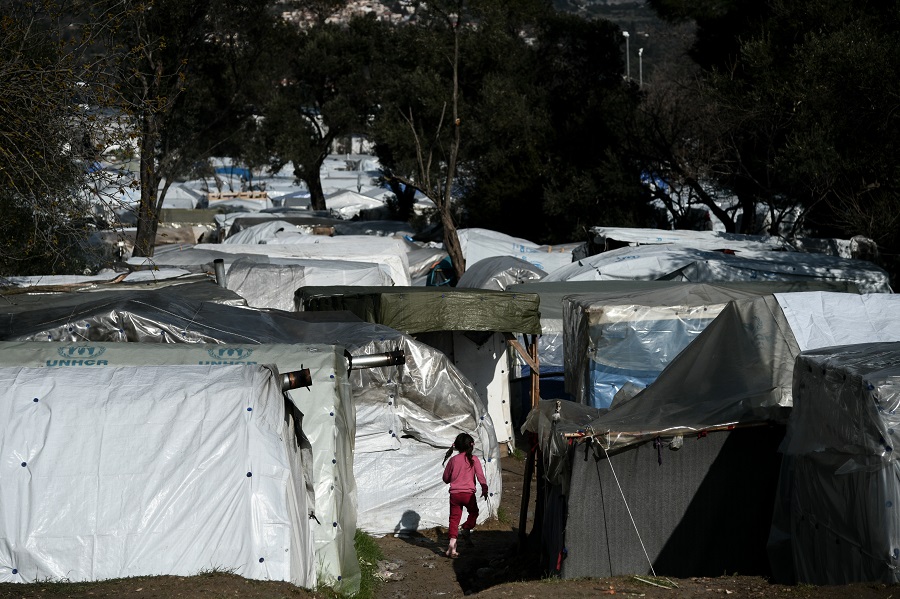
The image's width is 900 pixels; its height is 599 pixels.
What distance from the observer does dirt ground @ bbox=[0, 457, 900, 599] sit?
5.23 m

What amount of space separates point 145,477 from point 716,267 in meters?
12.0

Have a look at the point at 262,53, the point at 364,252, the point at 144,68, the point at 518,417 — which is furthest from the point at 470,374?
the point at 262,53

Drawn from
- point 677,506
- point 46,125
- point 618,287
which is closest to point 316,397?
point 677,506

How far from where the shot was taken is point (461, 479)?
30.4 feet

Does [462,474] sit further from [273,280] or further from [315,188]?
[315,188]

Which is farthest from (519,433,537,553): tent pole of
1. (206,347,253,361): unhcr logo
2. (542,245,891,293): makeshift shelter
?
(542,245,891,293): makeshift shelter

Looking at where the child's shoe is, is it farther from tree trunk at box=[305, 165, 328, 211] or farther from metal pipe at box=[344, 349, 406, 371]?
tree trunk at box=[305, 165, 328, 211]

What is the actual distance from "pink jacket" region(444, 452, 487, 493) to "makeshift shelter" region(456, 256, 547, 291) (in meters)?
8.30

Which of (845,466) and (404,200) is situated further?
(404,200)

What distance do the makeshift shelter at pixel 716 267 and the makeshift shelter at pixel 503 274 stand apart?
36cm

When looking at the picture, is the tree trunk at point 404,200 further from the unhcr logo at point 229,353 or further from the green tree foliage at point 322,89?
the unhcr logo at point 229,353

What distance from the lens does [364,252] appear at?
19.5 m

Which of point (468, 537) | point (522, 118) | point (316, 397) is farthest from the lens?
point (522, 118)

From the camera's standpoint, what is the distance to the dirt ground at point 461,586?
5230 millimetres
